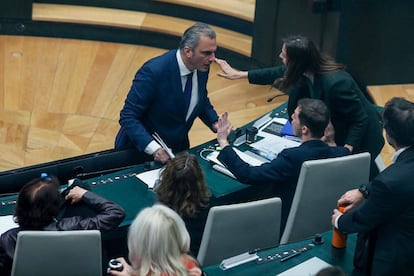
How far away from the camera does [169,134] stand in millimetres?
3965

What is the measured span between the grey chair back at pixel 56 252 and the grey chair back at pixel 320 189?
1031 millimetres

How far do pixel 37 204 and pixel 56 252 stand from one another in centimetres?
21

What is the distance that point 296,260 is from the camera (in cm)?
285

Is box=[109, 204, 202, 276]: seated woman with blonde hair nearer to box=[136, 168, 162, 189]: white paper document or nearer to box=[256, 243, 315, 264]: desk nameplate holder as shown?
box=[256, 243, 315, 264]: desk nameplate holder

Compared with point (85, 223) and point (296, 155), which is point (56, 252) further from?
point (296, 155)

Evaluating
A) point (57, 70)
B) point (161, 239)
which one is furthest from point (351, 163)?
point (57, 70)

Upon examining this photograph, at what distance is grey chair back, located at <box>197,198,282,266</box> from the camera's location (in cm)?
288

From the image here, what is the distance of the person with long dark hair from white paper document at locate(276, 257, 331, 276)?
108cm

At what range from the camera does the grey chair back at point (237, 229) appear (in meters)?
2.88

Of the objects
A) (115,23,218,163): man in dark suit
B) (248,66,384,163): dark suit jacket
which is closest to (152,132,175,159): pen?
(115,23,218,163): man in dark suit

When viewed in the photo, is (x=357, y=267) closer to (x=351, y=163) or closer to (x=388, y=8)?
(x=351, y=163)

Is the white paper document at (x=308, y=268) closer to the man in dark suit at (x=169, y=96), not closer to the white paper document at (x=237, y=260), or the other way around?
the white paper document at (x=237, y=260)

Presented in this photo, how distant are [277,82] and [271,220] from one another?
118 cm

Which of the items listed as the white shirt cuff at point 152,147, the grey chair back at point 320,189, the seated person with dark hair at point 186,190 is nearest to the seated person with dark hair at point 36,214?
the seated person with dark hair at point 186,190
